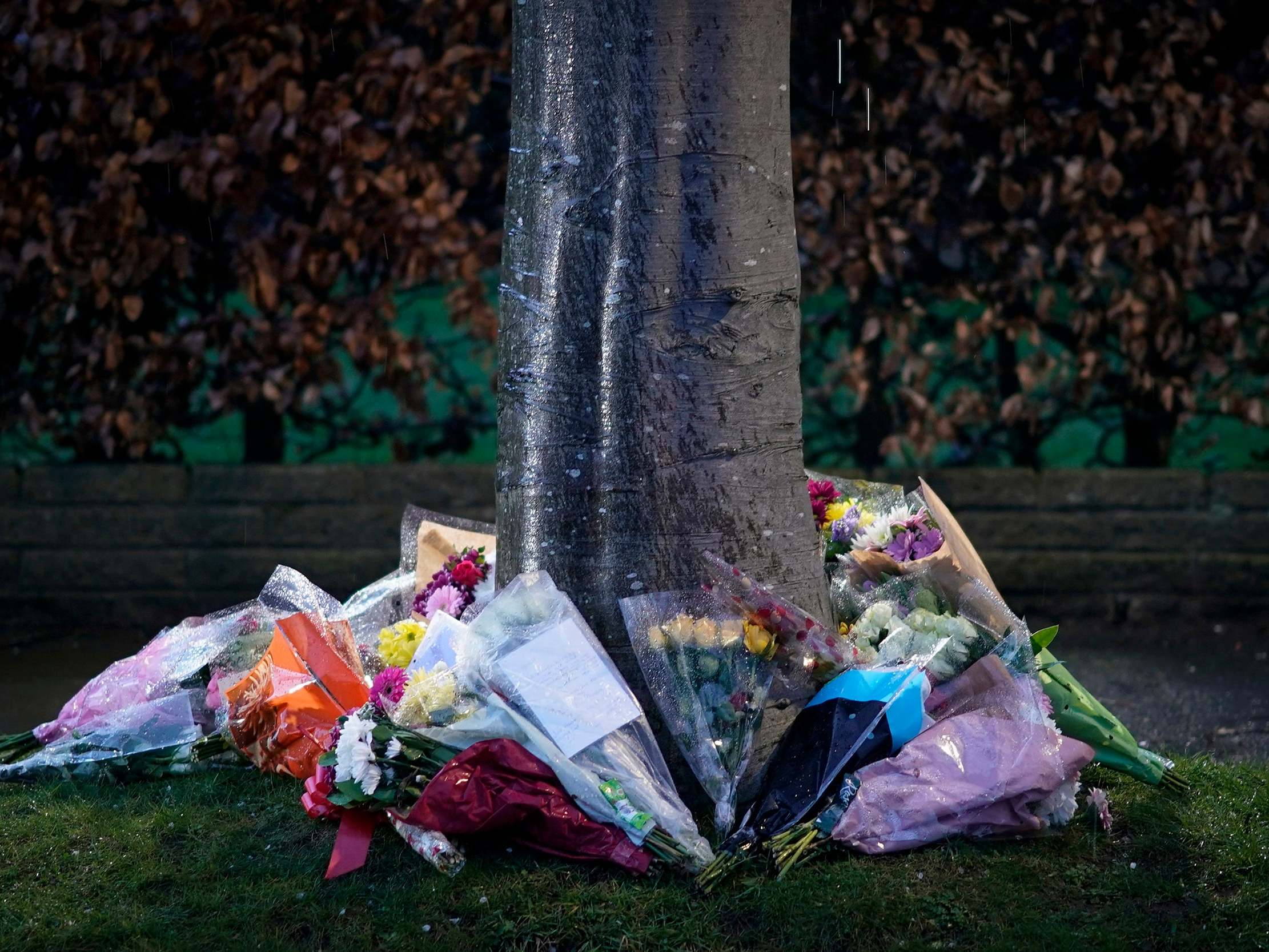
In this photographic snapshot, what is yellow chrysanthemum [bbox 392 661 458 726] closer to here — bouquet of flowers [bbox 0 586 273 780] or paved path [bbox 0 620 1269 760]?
bouquet of flowers [bbox 0 586 273 780]

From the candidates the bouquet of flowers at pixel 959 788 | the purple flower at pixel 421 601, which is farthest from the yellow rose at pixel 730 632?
the purple flower at pixel 421 601

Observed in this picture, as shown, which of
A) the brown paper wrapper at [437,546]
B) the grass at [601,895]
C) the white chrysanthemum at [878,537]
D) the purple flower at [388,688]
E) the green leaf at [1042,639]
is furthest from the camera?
the brown paper wrapper at [437,546]

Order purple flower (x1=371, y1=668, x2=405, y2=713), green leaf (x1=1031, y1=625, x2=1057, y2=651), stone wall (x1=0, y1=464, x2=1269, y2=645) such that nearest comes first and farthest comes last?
purple flower (x1=371, y1=668, x2=405, y2=713) → green leaf (x1=1031, y1=625, x2=1057, y2=651) → stone wall (x1=0, y1=464, x2=1269, y2=645)

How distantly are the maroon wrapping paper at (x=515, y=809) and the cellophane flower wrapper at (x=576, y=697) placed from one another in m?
0.04

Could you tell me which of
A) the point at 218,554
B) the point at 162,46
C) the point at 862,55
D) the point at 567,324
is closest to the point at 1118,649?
the point at 862,55

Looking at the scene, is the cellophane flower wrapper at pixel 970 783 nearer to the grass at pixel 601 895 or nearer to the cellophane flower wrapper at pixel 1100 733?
the grass at pixel 601 895

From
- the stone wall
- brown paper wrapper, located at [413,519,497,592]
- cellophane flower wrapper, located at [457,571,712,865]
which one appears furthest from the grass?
the stone wall

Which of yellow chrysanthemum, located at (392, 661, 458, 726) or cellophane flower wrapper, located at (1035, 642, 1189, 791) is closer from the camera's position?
yellow chrysanthemum, located at (392, 661, 458, 726)

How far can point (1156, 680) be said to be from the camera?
4.97 m

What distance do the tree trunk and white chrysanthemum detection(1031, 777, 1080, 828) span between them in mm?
743

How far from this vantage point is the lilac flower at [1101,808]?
3.02 meters

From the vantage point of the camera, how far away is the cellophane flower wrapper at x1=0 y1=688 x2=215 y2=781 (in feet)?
11.3

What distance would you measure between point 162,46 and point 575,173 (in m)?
3.42

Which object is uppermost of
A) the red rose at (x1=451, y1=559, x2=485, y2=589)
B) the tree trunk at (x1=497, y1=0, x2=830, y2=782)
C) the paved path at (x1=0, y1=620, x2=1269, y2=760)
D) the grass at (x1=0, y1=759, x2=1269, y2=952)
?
the tree trunk at (x1=497, y1=0, x2=830, y2=782)
